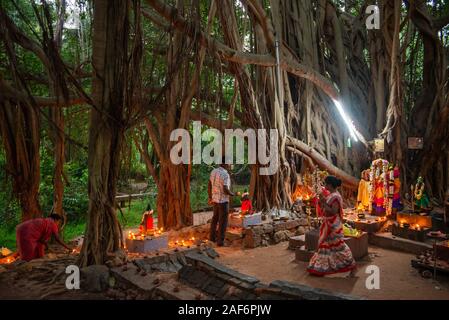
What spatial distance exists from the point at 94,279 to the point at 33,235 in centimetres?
138

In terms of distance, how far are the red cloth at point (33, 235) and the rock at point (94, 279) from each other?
3.87ft

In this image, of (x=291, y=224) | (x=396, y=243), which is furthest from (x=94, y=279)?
(x=396, y=243)

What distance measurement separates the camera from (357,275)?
4.71 metres

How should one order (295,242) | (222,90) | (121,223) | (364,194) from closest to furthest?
→ (295,242)
(222,90)
(364,194)
(121,223)

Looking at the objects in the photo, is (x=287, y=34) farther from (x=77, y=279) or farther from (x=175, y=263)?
(x=77, y=279)

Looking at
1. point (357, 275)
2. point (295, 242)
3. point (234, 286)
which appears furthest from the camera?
point (295, 242)

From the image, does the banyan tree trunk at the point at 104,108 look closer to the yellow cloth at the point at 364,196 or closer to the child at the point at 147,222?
the child at the point at 147,222

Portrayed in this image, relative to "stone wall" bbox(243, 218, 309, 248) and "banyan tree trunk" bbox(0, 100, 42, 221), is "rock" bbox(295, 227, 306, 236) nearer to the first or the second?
"stone wall" bbox(243, 218, 309, 248)

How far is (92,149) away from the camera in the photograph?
428 centimetres

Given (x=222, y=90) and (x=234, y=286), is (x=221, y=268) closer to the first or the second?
(x=234, y=286)

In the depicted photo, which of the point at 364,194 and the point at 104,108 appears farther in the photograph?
the point at 364,194

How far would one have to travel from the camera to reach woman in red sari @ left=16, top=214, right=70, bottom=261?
4.82 meters

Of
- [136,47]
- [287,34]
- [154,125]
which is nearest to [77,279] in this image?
[136,47]

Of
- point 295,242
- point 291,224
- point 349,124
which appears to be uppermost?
point 349,124
